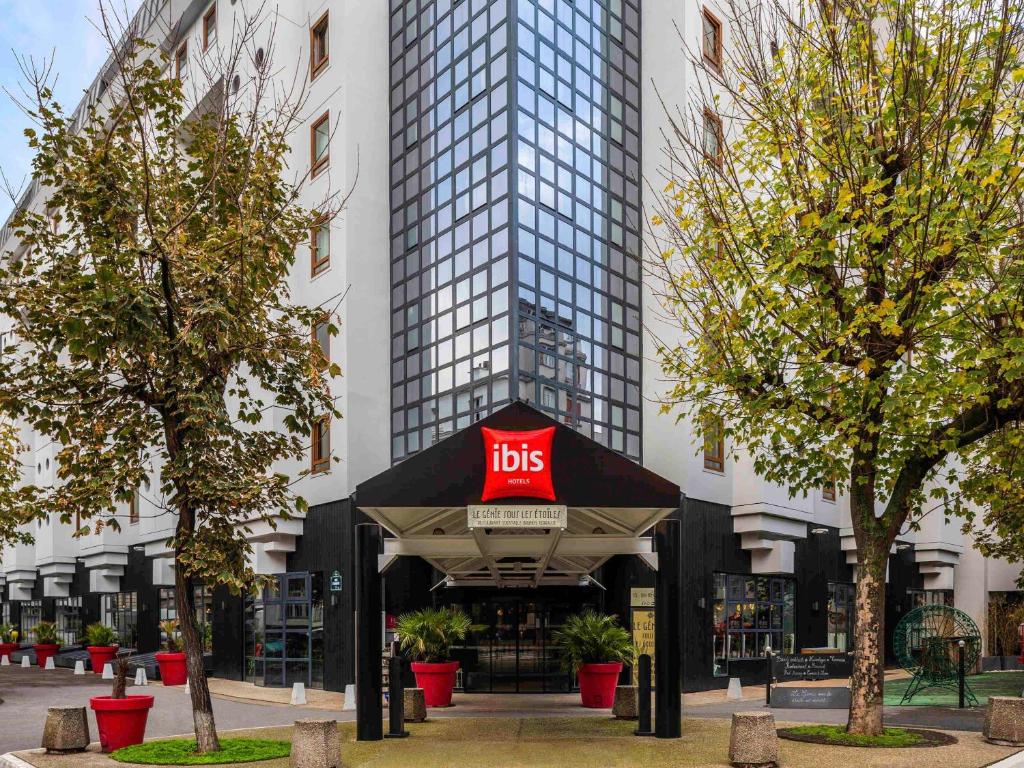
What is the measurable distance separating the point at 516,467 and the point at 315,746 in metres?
4.31

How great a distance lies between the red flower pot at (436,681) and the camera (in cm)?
2161

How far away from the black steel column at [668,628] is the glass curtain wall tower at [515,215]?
1032 centimetres

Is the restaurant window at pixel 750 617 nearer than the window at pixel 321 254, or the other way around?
the restaurant window at pixel 750 617

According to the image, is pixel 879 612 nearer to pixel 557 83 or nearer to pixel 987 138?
pixel 987 138

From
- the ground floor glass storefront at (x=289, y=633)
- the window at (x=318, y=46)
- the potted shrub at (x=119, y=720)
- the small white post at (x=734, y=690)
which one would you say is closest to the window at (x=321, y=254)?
the window at (x=318, y=46)

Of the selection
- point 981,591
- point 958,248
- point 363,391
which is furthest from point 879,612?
point 981,591

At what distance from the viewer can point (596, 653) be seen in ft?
69.4

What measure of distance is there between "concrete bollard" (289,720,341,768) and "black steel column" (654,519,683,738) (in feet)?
15.9

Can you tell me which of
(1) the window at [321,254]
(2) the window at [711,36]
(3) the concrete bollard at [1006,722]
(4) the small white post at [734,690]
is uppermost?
(2) the window at [711,36]

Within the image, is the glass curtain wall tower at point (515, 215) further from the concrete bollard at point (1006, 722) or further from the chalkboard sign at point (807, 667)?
the concrete bollard at point (1006, 722)

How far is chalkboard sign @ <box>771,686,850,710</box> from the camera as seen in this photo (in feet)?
59.8

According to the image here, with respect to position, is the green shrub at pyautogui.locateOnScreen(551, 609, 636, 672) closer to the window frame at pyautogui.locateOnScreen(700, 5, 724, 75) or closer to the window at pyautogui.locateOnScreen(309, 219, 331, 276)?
the window at pyautogui.locateOnScreen(309, 219, 331, 276)

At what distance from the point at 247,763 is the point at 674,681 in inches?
242

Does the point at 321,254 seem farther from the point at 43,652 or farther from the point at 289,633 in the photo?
the point at 43,652
